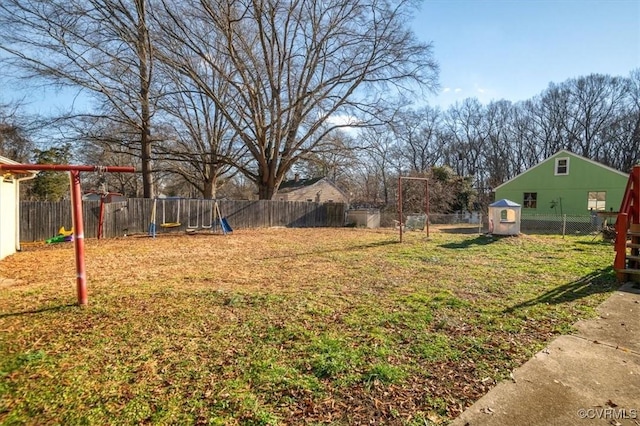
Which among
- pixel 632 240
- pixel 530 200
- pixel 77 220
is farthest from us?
pixel 530 200

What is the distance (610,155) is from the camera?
3466 cm

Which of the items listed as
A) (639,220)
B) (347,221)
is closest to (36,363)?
(639,220)

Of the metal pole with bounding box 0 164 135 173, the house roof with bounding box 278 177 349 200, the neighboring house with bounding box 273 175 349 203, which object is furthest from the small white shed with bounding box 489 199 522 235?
the house roof with bounding box 278 177 349 200

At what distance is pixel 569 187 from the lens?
68.0 ft

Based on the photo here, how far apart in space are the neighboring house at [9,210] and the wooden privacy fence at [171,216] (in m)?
2.28

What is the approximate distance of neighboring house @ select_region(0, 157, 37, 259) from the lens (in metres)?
7.50

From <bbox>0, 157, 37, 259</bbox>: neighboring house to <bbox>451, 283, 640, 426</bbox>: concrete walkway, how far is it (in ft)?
30.1

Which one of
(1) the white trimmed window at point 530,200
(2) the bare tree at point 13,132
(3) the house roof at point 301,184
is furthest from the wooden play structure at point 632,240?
(3) the house roof at point 301,184

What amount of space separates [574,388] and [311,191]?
31.5 meters

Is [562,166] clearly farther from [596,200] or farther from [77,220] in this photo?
[77,220]

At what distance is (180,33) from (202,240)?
9918 millimetres

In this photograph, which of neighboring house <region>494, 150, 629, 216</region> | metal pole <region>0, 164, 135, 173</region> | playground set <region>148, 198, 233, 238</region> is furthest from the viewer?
neighboring house <region>494, 150, 629, 216</region>

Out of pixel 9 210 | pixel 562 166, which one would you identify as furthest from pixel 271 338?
pixel 562 166

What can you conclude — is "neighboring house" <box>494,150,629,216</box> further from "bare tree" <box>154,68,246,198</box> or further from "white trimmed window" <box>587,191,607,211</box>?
"bare tree" <box>154,68,246,198</box>
